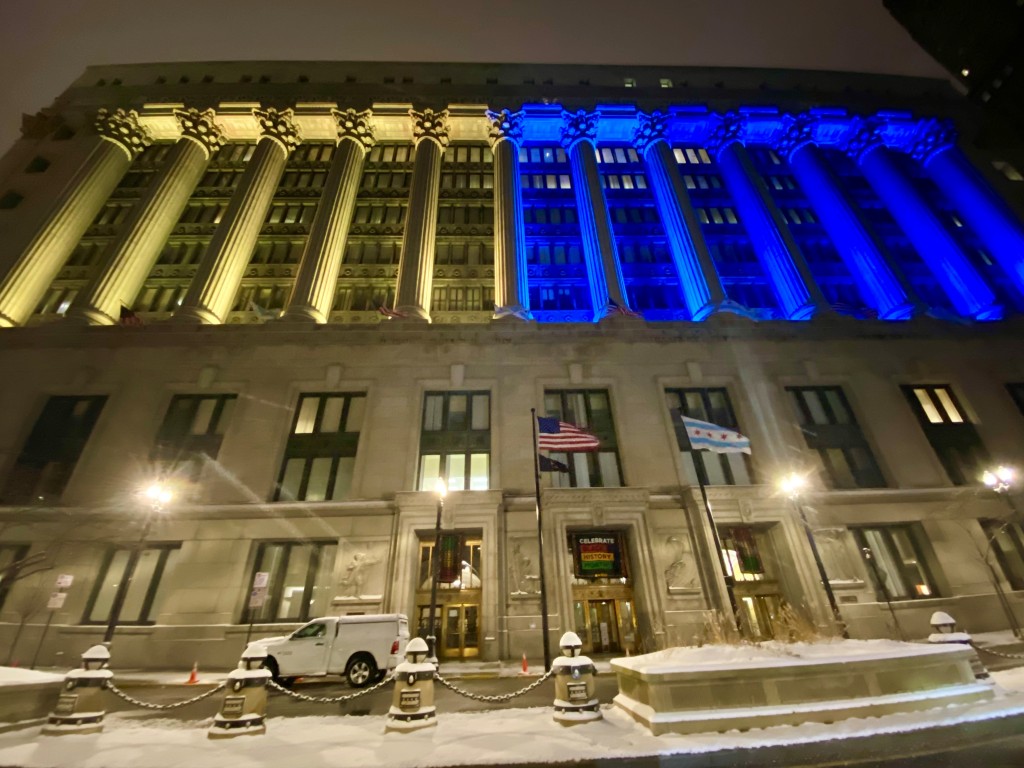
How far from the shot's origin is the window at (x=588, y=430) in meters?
23.8

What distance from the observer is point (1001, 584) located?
2142 cm

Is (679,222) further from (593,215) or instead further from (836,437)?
(836,437)

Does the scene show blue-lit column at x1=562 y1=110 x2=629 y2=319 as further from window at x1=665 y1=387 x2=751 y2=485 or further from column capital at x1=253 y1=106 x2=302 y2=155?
column capital at x1=253 y1=106 x2=302 y2=155

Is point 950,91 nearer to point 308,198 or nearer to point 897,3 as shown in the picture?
point 897,3

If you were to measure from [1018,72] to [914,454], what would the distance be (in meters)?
46.5

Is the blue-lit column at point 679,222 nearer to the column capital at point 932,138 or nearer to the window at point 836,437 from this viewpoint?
the window at point 836,437

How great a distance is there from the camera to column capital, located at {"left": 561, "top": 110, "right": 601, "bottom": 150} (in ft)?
144

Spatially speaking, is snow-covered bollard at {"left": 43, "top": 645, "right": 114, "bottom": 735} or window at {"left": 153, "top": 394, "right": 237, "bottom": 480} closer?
snow-covered bollard at {"left": 43, "top": 645, "right": 114, "bottom": 735}

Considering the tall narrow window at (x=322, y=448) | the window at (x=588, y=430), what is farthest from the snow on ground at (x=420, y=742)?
the window at (x=588, y=430)

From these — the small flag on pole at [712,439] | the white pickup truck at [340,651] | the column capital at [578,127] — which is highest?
the column capital at [578,127]

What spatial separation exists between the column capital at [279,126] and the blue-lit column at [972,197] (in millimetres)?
58017

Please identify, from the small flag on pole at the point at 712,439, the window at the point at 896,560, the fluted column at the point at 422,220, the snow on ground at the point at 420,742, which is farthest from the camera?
the fluted column at the point at 422,220

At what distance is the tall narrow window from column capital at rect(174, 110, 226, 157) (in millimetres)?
31032

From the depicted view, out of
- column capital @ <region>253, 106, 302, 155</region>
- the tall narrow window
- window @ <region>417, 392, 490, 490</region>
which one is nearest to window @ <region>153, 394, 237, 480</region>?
the tall narrow window
